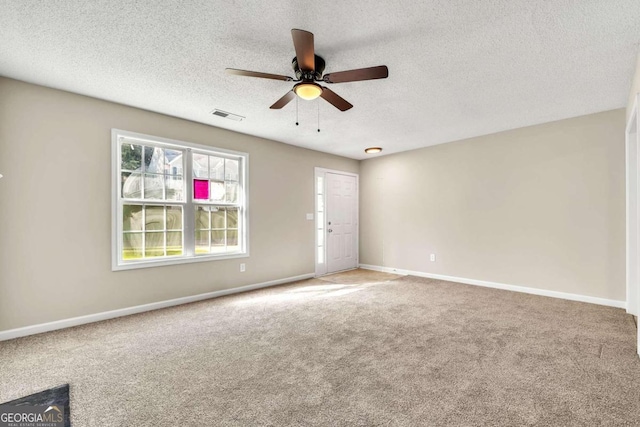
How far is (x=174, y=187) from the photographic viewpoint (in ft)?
13.2

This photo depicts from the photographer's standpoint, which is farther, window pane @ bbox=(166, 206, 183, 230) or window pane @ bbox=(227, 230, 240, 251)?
window pane @ bbox=(227, 230, 240, 251)

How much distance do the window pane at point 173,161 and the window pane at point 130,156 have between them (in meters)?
0.33

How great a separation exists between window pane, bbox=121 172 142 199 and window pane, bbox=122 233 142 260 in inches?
19.2

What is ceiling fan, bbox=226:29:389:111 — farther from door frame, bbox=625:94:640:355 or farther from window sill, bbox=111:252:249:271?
door frame, bbox=625:94:640:355

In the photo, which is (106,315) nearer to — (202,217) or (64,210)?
(64,210)

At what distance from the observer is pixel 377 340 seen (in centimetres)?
276

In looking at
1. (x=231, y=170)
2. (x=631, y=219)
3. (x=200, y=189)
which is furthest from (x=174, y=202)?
(x=631, y=219)

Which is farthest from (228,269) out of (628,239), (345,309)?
(628,239)

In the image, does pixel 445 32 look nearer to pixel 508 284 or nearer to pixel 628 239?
pixel 628 239

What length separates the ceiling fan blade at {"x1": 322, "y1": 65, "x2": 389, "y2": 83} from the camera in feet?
7.00

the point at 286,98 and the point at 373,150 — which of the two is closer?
the point at 286,98

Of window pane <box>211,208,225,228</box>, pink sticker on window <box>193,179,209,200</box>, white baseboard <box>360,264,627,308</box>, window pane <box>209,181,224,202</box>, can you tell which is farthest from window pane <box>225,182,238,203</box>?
white baseboard <box>360,264,627,308</box>

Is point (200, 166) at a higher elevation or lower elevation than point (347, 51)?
lower

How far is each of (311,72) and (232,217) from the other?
293cm
